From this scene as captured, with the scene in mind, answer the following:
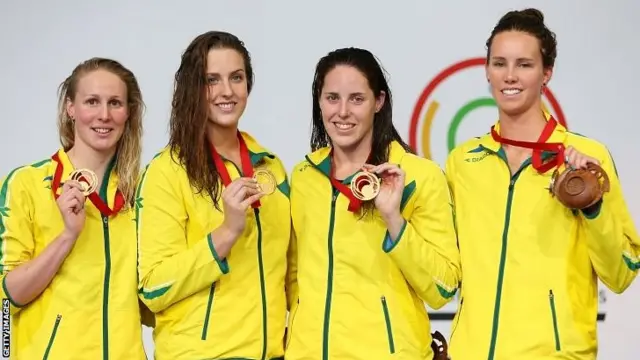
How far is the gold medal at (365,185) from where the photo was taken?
8.52ft

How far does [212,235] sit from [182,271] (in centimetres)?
12

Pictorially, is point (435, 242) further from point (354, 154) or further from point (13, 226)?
point (13, 226)

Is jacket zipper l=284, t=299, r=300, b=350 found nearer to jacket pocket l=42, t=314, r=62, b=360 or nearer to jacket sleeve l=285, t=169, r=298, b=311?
jacket sleeve l=285, t=169, r=298, b=311

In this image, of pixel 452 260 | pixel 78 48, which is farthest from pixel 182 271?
pixel 78 48

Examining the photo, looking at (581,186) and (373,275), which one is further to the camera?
(373,275)

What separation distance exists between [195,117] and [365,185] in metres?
0.49

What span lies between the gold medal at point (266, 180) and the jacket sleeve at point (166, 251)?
217 millimetres

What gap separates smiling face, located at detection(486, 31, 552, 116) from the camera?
2682mm

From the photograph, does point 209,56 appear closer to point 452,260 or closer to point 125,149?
point 125,149

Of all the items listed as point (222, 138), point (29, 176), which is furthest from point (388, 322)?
point (29, 176)

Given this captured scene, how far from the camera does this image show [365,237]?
268 cm

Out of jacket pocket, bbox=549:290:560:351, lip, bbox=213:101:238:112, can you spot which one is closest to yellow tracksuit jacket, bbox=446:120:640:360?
jacket pocket, bbox=549:290:560:351

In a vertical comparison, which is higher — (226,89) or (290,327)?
(226,89)

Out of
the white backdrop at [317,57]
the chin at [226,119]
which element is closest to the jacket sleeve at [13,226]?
the chin at [226,119]
